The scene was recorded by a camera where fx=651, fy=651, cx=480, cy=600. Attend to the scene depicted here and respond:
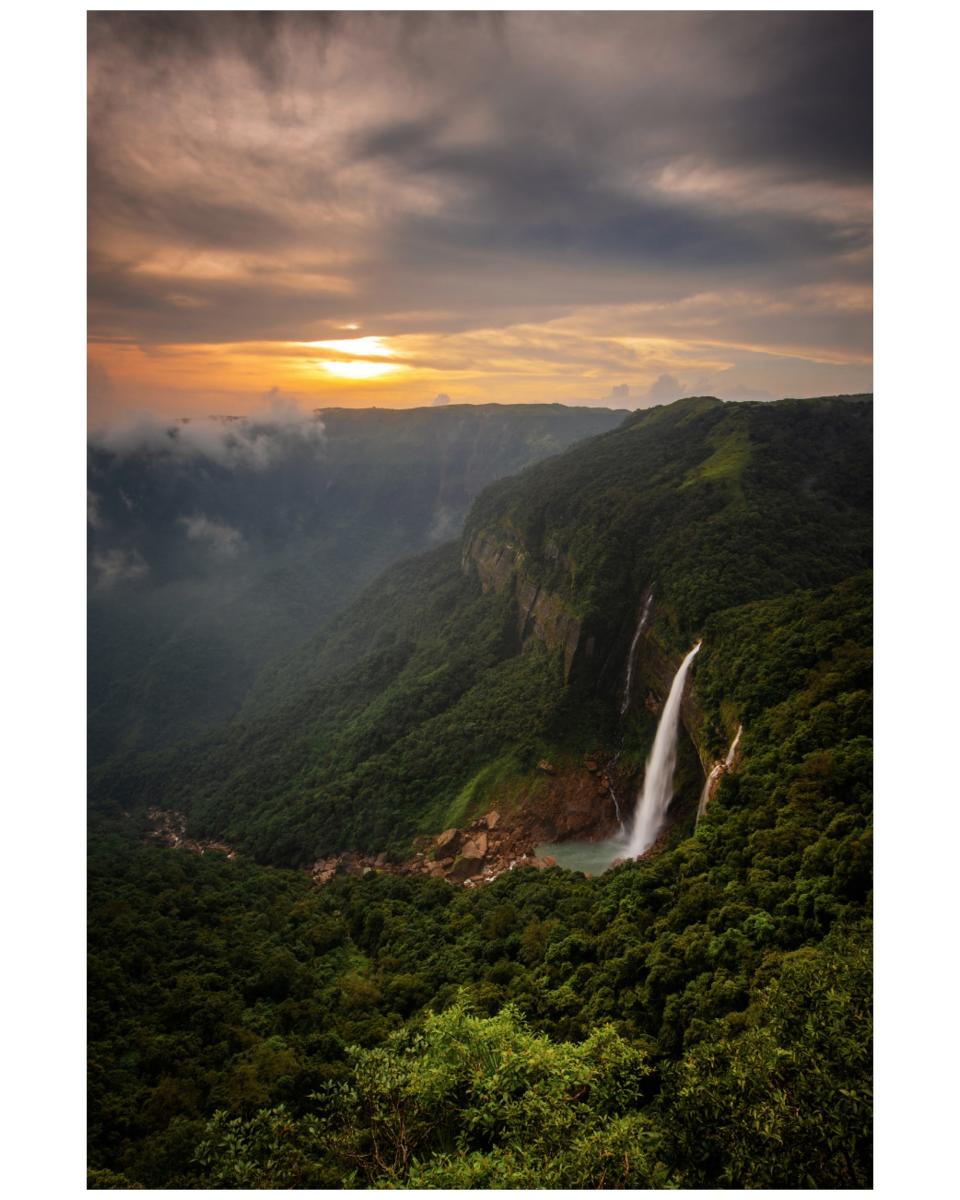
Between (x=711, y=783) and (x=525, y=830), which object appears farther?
(x=525, y=830)

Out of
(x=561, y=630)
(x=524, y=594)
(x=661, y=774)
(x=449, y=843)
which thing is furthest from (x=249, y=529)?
(x=661, y=774)

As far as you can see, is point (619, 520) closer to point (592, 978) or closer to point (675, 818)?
point (675, 818)

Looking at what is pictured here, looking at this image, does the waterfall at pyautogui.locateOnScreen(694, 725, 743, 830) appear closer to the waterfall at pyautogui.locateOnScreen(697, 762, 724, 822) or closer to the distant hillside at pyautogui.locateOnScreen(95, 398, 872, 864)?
the waterfall at pyautogui.locateOnScreen(697, 762, 724, 822)

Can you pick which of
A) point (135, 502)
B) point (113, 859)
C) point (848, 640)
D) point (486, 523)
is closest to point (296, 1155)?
point (848, 640)

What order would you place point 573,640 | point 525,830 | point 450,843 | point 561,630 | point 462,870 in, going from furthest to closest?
point 561,630 → point 573,640 → point 450,843 → point 525,830 → point 462,870

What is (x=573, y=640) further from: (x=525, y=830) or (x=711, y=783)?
(x=711, y=783)
